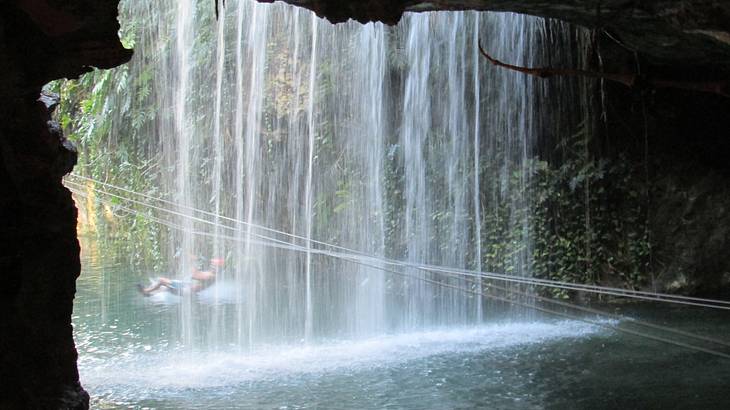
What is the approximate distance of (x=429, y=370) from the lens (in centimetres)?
610

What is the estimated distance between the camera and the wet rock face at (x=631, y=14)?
14.7 ft

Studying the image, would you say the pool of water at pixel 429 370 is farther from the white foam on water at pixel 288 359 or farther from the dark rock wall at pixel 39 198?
the dark rock wall at pixel 39 198

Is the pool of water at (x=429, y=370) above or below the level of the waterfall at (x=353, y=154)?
below

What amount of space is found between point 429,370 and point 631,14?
334cm

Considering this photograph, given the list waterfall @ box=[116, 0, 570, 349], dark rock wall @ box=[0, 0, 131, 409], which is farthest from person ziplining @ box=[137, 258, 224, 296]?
dark rock wall @ box=[0, 0, 131, 409]

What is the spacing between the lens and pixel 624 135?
9.01 meters

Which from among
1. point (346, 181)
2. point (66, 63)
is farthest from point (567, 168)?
point (66, 63)

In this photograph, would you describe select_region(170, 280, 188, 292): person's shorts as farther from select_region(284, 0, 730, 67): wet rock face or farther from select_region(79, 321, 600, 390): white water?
select_region(284, 0, 730, 67): wet rock face

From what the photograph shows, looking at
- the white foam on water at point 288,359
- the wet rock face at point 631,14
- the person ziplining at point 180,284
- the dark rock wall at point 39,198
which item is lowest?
the white foam on water at point 288,359

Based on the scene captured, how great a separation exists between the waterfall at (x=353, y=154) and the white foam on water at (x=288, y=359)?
110 cm

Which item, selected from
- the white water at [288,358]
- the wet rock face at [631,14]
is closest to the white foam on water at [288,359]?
the white water at [288,358]

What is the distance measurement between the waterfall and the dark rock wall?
4.33m

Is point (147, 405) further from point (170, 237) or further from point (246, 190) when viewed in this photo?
point (170, 237)

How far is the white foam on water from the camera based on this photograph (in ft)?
19.9
